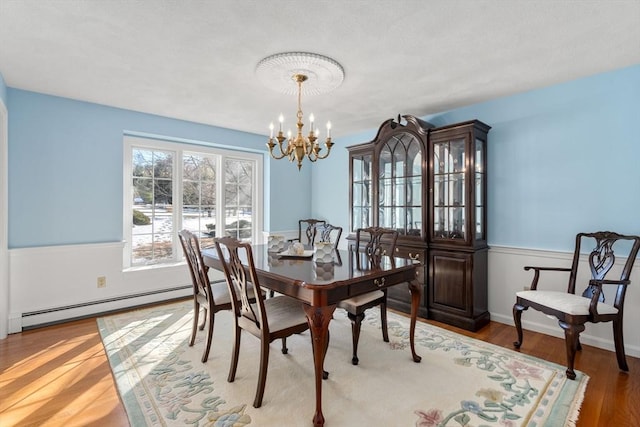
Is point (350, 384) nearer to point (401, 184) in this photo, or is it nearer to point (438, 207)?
point (438, 207)

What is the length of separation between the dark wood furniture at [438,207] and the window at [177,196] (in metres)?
2.09

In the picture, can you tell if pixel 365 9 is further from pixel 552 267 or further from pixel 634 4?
pixel 552 267

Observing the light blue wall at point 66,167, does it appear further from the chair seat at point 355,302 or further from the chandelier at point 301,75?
the chair seat at point 355,302

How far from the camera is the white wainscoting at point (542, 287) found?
251 cm

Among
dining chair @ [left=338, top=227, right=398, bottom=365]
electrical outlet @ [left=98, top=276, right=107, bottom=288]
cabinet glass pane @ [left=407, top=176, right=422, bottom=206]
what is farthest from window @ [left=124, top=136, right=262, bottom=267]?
dining chair @ [left=338, top=227, right=398, bottom=365]

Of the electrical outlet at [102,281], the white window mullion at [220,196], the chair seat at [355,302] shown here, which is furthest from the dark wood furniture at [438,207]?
the electrical outlet at [102,281]

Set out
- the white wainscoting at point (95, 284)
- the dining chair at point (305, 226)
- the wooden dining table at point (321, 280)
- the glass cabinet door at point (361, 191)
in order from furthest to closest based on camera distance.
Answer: the dining chair at point (305, 226) → the glass cabinet door at point (361, 191) → the white wainscoting at point (95, 284) → the wooden dining table at point (321, 280)

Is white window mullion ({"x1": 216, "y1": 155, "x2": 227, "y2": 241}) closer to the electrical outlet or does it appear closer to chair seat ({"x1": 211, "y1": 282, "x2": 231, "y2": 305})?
the electrical outlet

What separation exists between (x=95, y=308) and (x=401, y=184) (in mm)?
3687

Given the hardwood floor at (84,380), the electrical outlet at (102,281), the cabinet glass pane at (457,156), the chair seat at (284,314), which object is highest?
the cabinet glass pane at (457,156)

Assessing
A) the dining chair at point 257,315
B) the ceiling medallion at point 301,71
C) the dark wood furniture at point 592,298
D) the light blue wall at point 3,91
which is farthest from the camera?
the light blue wall at point 3,91

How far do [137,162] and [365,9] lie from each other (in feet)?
10.8

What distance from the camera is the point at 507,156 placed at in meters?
3.18

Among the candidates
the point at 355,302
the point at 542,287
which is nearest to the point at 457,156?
the point at 542,287
